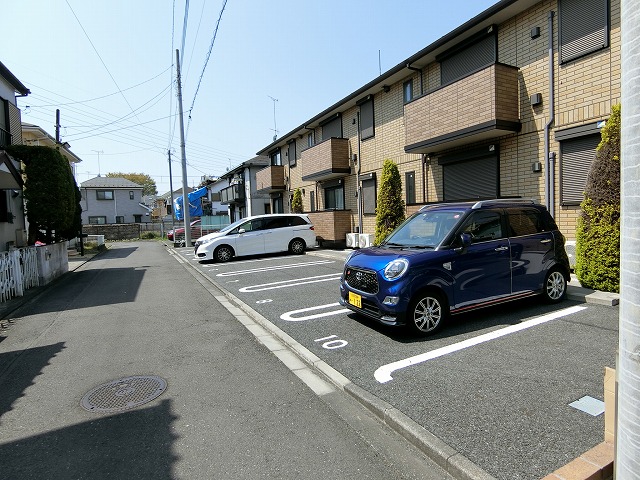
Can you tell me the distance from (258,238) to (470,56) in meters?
8.99

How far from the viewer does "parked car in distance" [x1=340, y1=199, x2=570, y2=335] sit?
4688 mm

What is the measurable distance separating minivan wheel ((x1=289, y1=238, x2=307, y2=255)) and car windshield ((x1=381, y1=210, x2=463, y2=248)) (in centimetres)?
920

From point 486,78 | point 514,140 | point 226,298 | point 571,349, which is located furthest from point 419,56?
point 571,349

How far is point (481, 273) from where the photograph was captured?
16.8 feet

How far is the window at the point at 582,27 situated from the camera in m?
7.21

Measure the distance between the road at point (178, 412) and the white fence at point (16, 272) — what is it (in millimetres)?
2710

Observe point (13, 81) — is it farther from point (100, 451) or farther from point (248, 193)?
point (248, 193)

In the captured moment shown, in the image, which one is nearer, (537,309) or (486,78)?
(537,309)

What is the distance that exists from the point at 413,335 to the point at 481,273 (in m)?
1.29

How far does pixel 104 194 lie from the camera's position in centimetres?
4353

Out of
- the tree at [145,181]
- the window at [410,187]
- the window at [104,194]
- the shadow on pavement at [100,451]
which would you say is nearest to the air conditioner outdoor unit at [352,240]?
the window at [410,187]

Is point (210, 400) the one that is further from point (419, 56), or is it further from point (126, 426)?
point (419, 56)

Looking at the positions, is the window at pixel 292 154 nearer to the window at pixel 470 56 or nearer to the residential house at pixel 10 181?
the window at pixel 470 56

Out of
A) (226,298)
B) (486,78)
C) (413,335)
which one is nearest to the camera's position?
(413,335)
